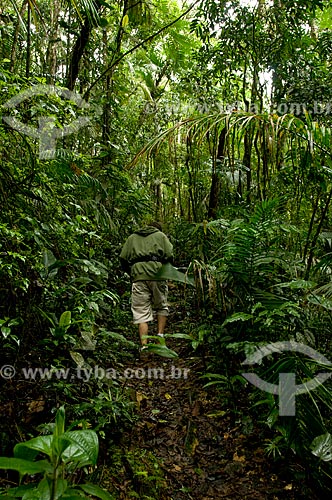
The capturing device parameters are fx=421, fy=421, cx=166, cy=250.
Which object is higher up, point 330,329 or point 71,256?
point 71,256

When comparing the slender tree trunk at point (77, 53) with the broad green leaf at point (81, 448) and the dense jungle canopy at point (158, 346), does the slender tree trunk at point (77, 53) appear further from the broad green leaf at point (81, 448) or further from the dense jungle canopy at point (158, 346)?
the broad green leaf at point (81, 448)

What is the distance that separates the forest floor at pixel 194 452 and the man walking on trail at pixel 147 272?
1.05 meters

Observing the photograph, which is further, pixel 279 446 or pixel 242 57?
pixel 242 57

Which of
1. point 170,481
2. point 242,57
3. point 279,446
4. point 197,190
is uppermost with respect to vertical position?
point 242,57

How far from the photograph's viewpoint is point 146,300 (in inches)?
190

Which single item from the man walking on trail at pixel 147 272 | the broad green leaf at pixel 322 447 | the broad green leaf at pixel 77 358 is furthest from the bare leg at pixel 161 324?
the broad green leaf at pixel 322 447

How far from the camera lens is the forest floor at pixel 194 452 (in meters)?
2.45

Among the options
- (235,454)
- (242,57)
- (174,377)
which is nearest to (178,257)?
(242,57)

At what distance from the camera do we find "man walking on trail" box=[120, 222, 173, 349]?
4.77 meters

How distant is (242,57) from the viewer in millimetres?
5793

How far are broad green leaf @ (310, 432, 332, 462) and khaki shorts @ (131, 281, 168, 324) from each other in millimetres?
2748

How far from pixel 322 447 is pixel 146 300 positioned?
2.87m

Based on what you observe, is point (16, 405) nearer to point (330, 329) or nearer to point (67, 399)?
point (67, 399)

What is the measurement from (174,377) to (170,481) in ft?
4.64
